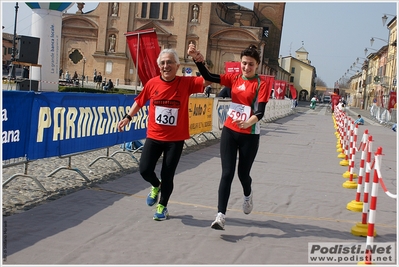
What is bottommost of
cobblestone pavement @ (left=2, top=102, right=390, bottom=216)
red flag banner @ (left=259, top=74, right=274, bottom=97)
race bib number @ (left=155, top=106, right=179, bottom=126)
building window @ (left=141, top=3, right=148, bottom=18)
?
cobblestone pavement @ (left=2, top=102, right=390, bottom=216)

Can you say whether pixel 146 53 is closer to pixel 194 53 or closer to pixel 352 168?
pixel 352 168

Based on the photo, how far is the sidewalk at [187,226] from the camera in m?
→ 4.98

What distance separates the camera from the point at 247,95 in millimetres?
5824

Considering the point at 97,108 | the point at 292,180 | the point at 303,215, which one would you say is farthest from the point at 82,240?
the point at 292,180

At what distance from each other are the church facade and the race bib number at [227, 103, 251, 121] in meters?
68.0

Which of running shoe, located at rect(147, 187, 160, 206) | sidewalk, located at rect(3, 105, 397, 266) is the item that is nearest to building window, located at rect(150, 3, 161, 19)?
sidewalk, located at rect(3, 105, 397, 266)

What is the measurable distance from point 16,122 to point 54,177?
185cm

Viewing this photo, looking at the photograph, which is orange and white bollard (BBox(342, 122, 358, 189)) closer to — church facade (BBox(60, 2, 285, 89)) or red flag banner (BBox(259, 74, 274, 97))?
red flag banner (BBox(259, 74, 274, 97))

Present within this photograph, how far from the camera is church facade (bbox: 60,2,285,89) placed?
7356cm

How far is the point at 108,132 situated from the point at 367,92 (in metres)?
101

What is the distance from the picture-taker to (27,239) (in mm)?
5281

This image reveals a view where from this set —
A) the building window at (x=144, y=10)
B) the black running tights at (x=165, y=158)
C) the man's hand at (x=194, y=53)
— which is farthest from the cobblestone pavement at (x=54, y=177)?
the building window at (x=144, y=10)

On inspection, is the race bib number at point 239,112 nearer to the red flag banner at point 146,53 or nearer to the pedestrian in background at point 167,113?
the pedestrian in background at point 167,113

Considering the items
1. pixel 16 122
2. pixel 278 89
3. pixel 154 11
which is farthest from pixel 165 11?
pixel 16 122
